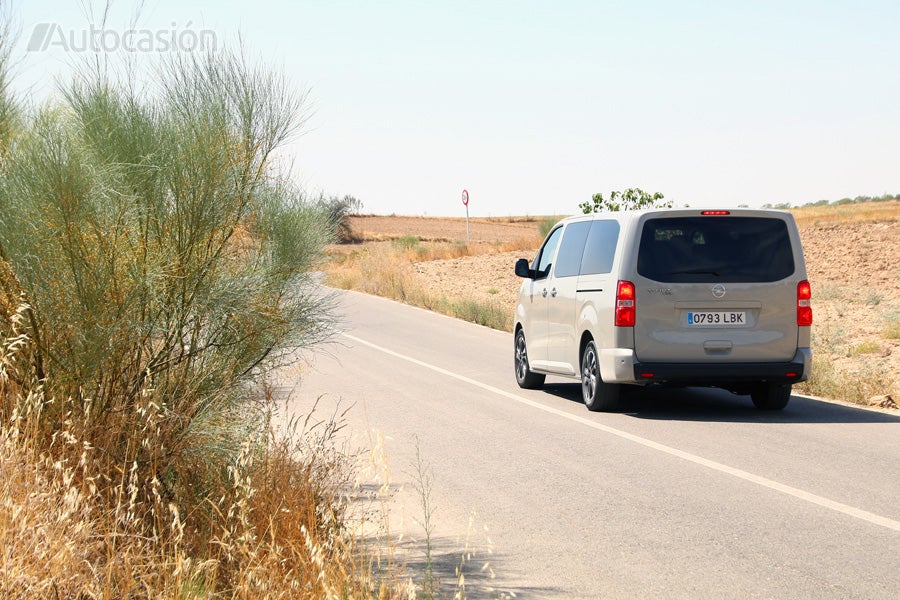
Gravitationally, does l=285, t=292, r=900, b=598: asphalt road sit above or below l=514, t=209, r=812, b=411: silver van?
below

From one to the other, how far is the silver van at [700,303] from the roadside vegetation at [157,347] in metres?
4.58

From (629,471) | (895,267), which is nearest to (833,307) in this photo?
(895,267)

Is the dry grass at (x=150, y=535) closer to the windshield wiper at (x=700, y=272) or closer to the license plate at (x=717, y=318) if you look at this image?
the license plate at (x=717, y=318)

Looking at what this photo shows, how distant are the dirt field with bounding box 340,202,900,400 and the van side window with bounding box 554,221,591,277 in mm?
3807

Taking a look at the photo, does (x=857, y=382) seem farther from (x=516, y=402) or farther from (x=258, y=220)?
(x=258, y=220)

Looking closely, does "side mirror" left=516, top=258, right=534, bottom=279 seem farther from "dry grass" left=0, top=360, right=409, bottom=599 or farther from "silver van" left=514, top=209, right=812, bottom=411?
"dry grass" left=0, top=360, right=409, bottom=599

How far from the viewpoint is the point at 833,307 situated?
2600cm

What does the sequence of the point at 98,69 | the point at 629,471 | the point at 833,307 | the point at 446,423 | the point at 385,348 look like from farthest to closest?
1. the point at 833,307
2. the point at 385,348
3. the point at 446,423
4. the point at 629,471
5. the point at 98,69

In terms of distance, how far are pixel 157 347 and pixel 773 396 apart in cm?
735

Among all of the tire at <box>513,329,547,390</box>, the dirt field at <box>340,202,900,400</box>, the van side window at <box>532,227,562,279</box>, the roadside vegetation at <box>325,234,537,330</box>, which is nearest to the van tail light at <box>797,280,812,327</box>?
the dirt field at <box>340,202,900,400</box>

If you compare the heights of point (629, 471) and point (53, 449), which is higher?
point (53, 449)

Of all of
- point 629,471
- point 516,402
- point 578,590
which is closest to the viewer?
point 578,590

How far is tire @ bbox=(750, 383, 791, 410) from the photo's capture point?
39.2 ft

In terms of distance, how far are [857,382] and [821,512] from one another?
638 centimetres
